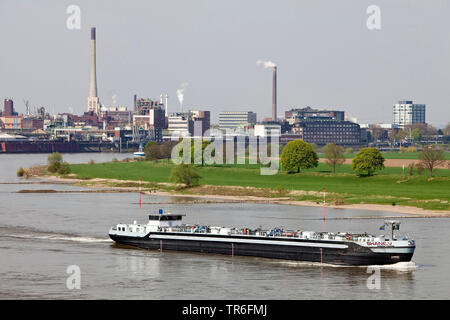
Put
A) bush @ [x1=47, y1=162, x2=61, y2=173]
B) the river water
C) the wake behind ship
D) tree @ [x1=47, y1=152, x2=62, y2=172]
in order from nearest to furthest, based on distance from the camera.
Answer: the river water → the wake behind ship → bush @ [x1=47, y1=162, x2=61, y2=173] → tree @ [x1=47, y1=152, x2=62, y2=172]

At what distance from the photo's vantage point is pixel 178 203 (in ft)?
380

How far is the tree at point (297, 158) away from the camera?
498 ft

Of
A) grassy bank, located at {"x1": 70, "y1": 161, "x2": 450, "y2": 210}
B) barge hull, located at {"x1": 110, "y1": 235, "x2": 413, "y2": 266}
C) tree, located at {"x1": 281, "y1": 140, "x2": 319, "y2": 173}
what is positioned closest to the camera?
barge hull, located at {"x1": 110, "y1": 235, "x2": 413, "y2": 266}

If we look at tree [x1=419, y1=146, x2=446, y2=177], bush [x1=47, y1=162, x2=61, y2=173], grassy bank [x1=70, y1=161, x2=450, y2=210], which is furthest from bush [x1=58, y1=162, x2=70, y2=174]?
tree [x1=419, y1=146, x2=446, y2=177]

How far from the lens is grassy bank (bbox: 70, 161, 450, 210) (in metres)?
111

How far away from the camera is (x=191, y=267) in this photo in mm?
64562

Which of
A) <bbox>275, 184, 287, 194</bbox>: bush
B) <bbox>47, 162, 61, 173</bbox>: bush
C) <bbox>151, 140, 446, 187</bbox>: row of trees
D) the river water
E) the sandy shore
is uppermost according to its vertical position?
<bbox>151, 140, 446, 187</bbox>: row of trees

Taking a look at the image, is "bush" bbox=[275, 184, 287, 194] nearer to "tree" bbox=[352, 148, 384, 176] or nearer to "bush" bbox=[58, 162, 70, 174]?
"tree" bbox=[352, 148, 384, 176]

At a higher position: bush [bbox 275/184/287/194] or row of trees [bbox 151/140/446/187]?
row of trees [bbox 151/140/446/187]

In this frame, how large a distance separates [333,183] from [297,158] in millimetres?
17702

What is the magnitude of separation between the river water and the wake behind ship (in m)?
0.90

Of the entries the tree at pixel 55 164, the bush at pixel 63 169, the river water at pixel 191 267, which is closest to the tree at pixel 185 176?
the river water at pixel 191 267

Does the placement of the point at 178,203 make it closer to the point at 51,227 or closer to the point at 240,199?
the point at 240,199

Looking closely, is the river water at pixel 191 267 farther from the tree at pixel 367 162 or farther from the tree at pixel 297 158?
the tree at pixel 297 158
